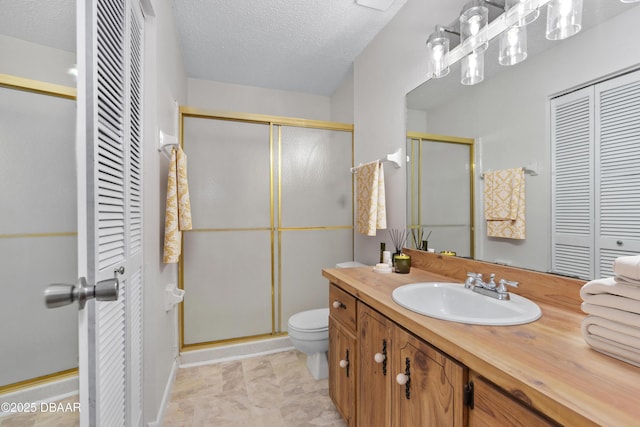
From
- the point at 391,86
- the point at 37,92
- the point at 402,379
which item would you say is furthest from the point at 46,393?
the point at 391,86

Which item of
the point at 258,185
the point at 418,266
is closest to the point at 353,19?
the point at 258,185

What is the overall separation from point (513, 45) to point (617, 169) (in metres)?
0.65

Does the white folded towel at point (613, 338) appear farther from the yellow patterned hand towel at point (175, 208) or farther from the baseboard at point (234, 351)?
the baseboard at point (234, 351)

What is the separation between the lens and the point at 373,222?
7.02 feet

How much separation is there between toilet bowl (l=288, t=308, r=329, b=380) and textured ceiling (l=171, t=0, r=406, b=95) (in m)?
2.21

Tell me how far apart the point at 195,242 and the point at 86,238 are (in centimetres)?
173

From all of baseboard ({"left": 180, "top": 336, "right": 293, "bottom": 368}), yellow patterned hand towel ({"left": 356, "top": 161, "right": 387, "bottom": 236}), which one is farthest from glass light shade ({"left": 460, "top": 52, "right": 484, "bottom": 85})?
baseboard ({"left": 180, "top": 336, "right": 293, "bottom": 368})

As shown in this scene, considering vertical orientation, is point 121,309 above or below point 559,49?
below

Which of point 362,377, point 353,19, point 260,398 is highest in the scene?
point 353,19

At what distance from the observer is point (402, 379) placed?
97 cm

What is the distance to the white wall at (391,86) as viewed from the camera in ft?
5.96

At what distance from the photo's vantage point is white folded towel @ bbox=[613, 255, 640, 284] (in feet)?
2.06

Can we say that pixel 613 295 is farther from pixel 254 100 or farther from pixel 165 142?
pixel 254 100

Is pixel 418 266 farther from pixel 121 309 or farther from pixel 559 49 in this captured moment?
pixel 121 309
